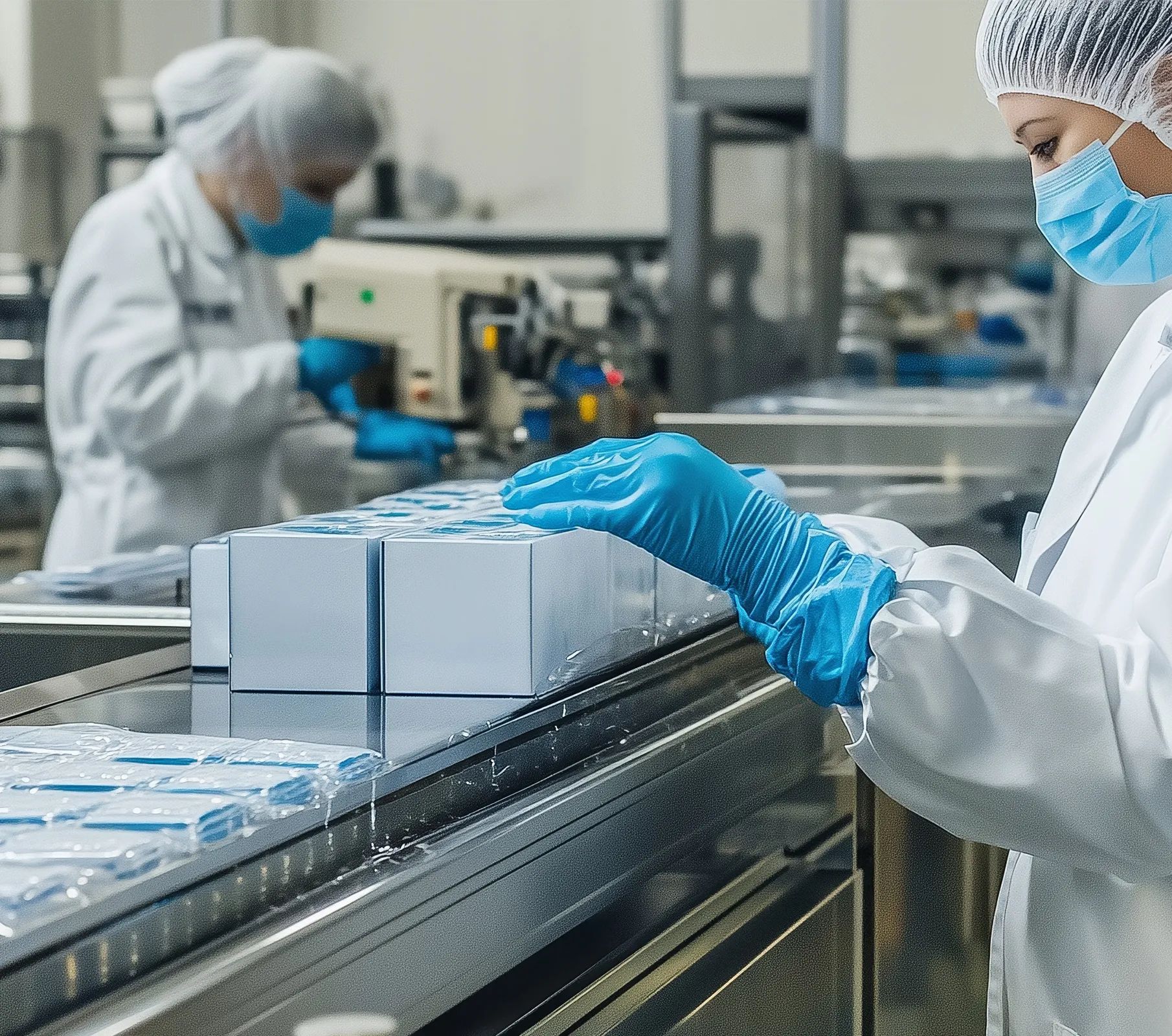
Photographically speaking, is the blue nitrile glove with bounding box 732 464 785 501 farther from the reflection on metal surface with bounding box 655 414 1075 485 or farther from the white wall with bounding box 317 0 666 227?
the white wall with bounding box 317 0 666 227

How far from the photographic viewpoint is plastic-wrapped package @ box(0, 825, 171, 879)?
2.43 feet

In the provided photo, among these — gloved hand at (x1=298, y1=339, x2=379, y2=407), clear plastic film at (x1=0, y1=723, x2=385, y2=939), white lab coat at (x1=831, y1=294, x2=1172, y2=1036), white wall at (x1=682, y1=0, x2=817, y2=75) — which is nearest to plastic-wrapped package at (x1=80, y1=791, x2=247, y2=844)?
clear plastic film at (x1=0, y1=723, x2=385, y2=939)

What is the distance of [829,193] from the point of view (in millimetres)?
3436

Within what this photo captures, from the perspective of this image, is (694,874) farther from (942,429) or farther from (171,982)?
(942,429)

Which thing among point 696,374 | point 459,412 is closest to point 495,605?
point 459,412

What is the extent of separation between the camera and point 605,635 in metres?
1.24

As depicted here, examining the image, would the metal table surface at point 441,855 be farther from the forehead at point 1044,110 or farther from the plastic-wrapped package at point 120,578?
the forehead at point 1044,110

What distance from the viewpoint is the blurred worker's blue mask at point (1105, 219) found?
1.11m

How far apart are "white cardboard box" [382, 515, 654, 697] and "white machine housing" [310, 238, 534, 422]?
1.61 meters

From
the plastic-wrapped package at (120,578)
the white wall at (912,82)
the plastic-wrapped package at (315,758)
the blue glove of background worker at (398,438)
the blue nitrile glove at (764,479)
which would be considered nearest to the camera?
the plastic-wrapped package at (315,758)

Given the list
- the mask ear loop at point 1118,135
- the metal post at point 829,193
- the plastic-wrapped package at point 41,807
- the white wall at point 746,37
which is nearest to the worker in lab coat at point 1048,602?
the mask ear loop at point 1118,135

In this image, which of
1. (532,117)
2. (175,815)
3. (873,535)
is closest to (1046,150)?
(873,535)

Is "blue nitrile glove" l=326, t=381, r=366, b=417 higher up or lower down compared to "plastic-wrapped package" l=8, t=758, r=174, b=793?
higher up

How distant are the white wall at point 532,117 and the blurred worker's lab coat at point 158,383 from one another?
1.20 metres
